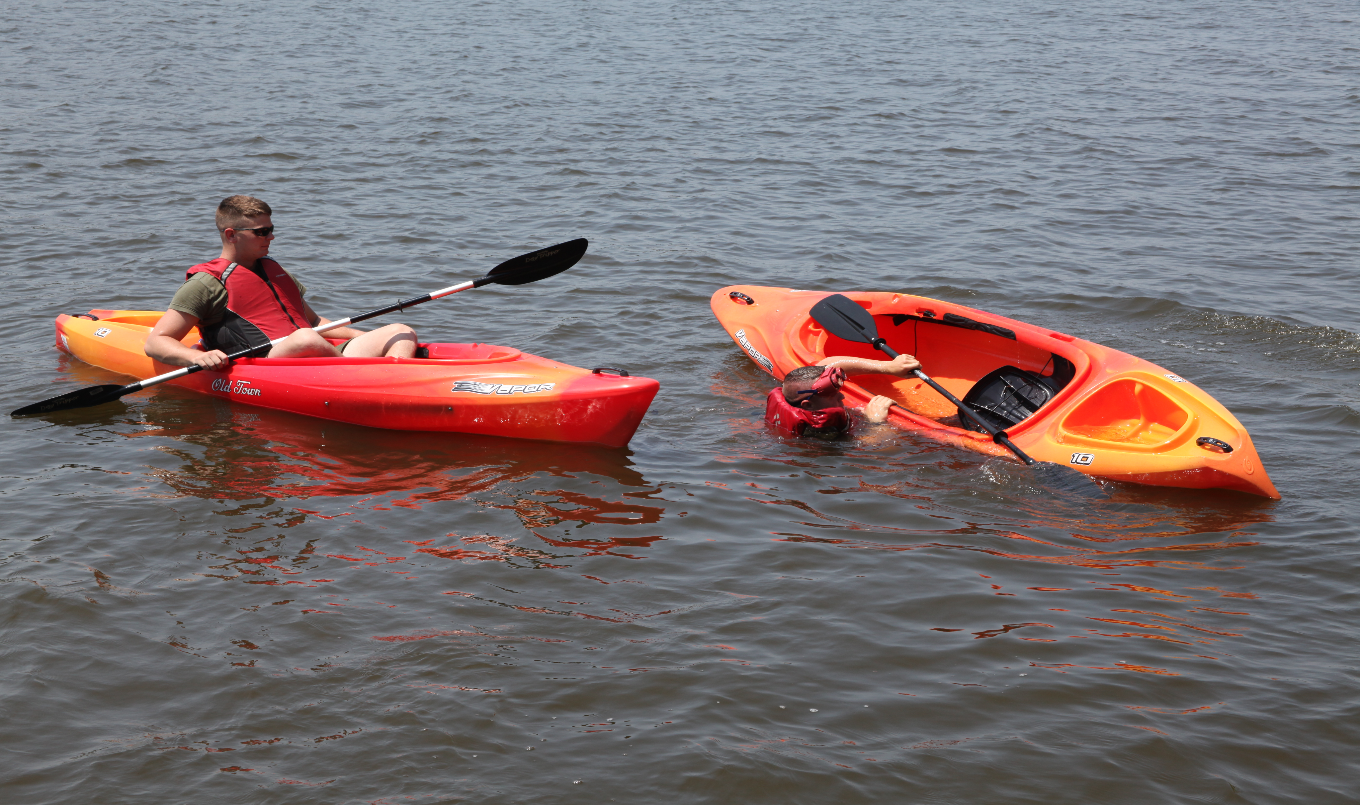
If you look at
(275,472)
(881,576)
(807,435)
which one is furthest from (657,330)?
(881,576)

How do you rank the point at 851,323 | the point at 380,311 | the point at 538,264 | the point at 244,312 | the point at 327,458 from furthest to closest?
1. the point at 851,323
2. the point at 538,264
3. the point at 380,311
4. the point at 244,312
5. the point at 327,458

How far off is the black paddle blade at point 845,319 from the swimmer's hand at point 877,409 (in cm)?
60

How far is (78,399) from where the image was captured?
19.9 ft

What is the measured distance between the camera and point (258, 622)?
4156 millimetres

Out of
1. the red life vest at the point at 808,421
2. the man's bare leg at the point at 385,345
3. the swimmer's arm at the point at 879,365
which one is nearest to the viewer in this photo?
the red life vest at the point at 808,421

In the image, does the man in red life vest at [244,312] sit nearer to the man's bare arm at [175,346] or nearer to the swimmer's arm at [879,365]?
the man's bare arm at [175,346]

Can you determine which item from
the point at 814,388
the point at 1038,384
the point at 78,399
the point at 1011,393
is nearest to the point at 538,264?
the point at 814,388

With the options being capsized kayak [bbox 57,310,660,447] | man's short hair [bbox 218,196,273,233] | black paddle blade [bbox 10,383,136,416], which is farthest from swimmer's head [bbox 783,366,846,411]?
black paddle blade [bbox 10,383,136,416]

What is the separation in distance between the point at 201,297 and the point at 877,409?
11.6 ft

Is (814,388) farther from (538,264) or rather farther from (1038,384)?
(538,264)

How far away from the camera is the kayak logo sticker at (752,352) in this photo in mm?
6925

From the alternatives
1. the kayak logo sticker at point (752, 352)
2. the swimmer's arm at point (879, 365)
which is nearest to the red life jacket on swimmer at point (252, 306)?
the kayak logo sticker at point (752, 352)

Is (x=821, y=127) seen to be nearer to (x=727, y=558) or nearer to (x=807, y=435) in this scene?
(x=807, y=435)

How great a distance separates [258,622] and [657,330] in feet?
13.8
